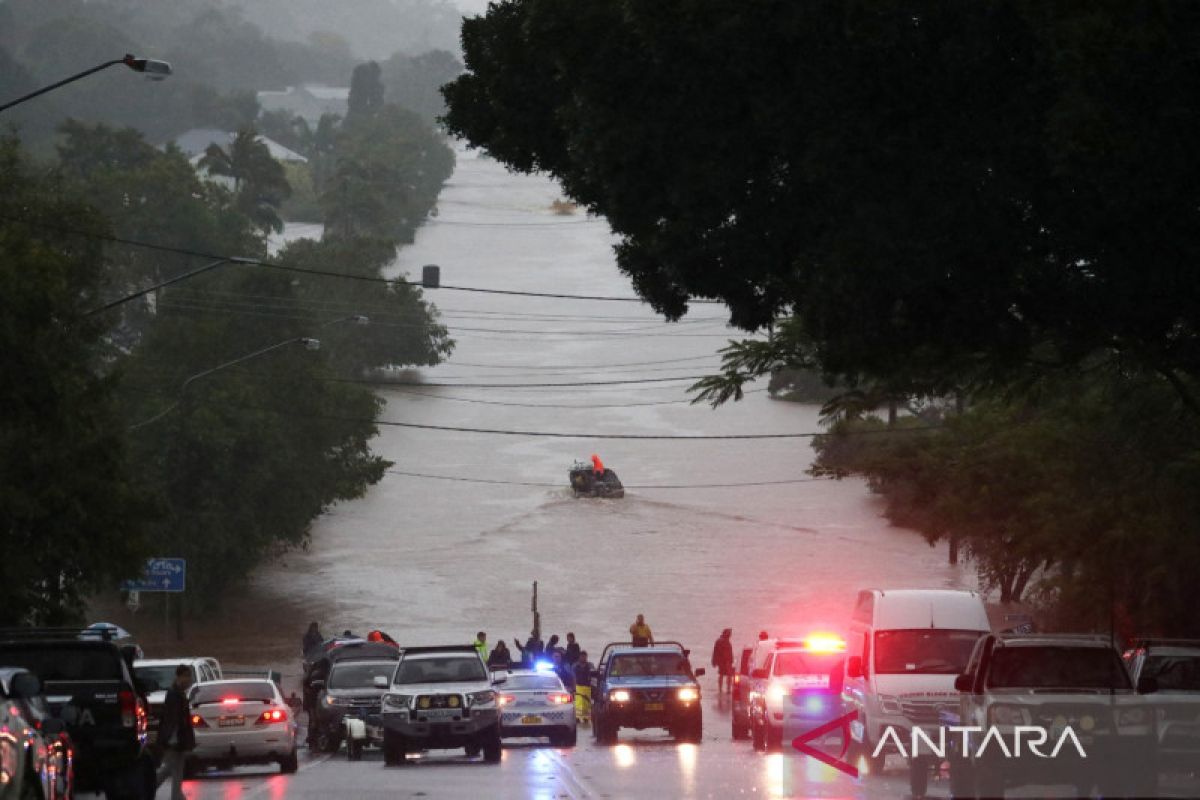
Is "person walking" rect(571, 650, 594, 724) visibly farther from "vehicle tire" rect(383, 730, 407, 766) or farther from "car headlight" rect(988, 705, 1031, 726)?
"car headlight" rect(988, 705, 1031, 726)

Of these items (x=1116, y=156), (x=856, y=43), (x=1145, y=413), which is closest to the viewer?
(x=1116, y=156)

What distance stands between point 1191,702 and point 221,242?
118m

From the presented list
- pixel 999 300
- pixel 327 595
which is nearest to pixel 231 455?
pixel 327 595

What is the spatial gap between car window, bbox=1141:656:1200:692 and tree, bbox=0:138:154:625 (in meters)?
18.3

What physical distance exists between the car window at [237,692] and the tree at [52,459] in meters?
6.31

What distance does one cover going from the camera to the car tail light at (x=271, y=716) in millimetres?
28836

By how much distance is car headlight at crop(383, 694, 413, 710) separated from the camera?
30.6 meters

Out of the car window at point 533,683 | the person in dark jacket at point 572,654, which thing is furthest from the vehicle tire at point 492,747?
the person in dark jacket at point 572,654

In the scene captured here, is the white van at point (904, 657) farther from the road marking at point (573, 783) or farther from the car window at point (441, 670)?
the car window at point (441, 670)

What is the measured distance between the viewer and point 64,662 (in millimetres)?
20844

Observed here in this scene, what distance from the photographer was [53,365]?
33938 millimetres

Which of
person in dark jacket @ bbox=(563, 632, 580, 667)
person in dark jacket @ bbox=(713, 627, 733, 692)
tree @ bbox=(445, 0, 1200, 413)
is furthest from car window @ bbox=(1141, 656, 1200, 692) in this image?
person in dark jacket @ bbox=(713, 627, 733, 692)

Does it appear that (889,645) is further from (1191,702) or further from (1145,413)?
(1145,413)

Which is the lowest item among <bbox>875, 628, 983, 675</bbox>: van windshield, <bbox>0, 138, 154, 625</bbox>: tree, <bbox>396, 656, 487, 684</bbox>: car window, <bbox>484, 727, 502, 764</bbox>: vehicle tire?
<bbox>484, 727, 502, 764</bbox>: vehicle tire
